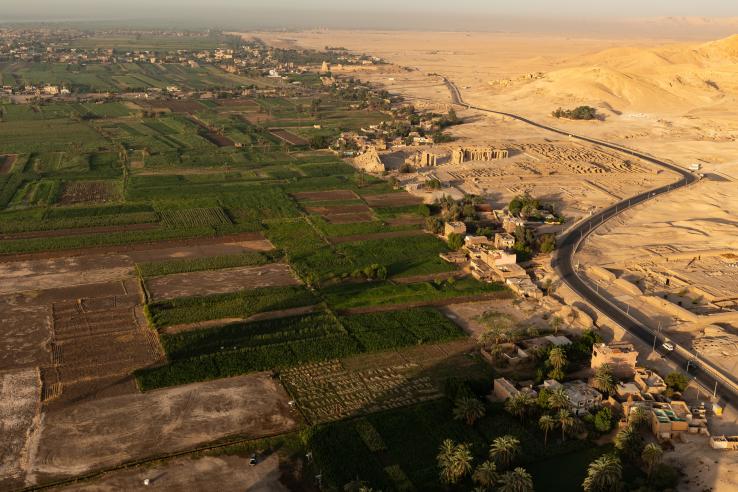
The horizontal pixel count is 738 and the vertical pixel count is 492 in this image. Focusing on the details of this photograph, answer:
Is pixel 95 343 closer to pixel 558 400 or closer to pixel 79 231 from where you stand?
pixel 79 231

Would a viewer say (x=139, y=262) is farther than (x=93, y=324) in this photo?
Yes

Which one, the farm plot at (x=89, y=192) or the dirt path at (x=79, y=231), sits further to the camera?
the farm plot at (x=89, y=192)

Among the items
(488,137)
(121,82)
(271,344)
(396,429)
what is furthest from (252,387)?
(121,82)

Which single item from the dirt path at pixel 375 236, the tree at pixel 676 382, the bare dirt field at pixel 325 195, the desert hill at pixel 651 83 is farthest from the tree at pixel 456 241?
the desert hill at pixel 651 83

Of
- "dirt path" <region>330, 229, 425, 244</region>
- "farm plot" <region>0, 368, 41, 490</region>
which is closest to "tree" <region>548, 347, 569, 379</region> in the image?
"dirt path" <region>330, 229, 425, 244</region>

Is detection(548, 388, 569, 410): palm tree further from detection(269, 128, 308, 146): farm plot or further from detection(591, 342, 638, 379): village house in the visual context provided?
detection(269, 128, 308, 146): farm plot

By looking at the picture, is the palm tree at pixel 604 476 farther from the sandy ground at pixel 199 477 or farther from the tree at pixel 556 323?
the tree at pixel 556 323

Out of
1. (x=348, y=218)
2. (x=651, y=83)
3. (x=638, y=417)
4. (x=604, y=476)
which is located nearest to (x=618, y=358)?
(x=638, y=417)

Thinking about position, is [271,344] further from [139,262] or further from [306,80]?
[306,80]
